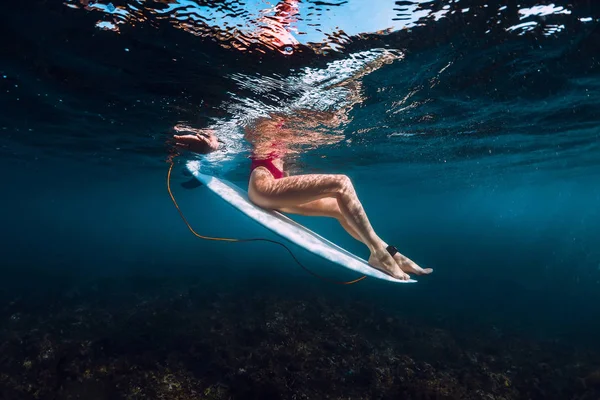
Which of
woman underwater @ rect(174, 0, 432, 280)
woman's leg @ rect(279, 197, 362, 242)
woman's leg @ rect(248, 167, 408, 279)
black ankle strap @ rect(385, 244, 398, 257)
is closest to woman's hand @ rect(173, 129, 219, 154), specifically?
woman underwater @ rect(174, 0, 432, 280)

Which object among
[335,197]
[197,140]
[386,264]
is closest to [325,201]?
[335,197]

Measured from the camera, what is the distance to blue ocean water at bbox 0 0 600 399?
18.6 feet

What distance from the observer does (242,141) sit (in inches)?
534

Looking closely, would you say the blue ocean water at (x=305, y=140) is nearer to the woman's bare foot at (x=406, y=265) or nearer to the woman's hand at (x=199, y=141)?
the woman's hand at (x=199, y=141)

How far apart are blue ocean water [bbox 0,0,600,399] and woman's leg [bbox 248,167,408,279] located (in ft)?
3.92

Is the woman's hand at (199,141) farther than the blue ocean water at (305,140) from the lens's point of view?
Yes

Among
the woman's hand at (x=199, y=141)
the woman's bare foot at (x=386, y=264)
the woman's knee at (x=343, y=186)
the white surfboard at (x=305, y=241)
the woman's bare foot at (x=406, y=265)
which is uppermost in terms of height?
the woman's hand at (x=199, y=141)

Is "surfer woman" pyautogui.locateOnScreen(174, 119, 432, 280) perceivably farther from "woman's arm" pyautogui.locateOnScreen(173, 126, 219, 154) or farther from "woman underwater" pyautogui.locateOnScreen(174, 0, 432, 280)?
"woman's arm" pyautogui.locateOnScreen(173, 126, 219, 154)

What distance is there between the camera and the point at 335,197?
18.6 ft

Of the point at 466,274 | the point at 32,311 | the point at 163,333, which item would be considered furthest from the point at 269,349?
the point at 466,274

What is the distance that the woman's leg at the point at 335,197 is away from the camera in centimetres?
Result: 524

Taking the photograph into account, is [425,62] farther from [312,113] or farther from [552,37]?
[312,113]

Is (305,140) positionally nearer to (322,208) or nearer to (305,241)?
(322,208)

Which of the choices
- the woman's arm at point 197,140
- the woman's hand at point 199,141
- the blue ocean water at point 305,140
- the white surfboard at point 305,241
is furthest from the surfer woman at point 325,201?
the woman's hand at point 199,141
